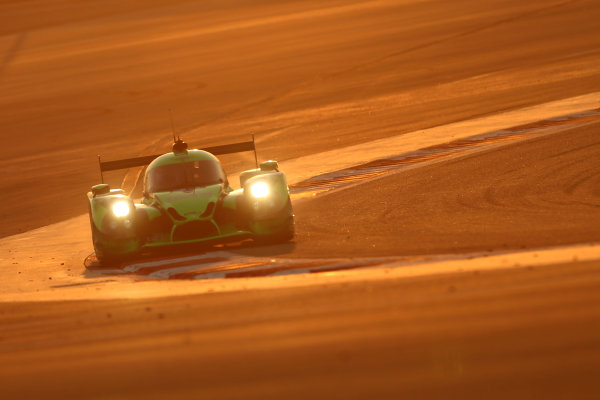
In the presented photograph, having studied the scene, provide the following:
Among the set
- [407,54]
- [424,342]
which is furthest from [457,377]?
[407,54]

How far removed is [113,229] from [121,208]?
31 centimetres

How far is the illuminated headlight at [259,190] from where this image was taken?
40.7ft

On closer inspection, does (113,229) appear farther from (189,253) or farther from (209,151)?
(209,151)

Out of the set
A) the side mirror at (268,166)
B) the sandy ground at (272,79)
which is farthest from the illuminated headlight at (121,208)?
the sandy ground at (272,79)

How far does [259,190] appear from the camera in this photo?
12.4 m

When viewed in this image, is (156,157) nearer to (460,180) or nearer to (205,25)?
(460,180)

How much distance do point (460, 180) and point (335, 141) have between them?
689 centimetres

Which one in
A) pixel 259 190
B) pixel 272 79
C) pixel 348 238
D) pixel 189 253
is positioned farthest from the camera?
pixel 272 79

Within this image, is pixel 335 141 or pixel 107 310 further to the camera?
pixel 335 141

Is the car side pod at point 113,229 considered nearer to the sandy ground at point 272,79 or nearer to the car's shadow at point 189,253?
the car's shadow at point 189,253

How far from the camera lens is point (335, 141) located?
21328mm

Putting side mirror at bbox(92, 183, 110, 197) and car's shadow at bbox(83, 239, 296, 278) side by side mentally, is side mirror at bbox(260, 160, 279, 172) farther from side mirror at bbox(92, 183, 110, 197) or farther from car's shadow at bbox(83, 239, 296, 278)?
side mirror at bbox(92, 183, 110, 197)

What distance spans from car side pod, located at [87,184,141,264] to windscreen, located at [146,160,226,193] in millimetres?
655

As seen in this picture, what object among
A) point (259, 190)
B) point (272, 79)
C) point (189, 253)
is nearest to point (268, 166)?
point (259, 190)
